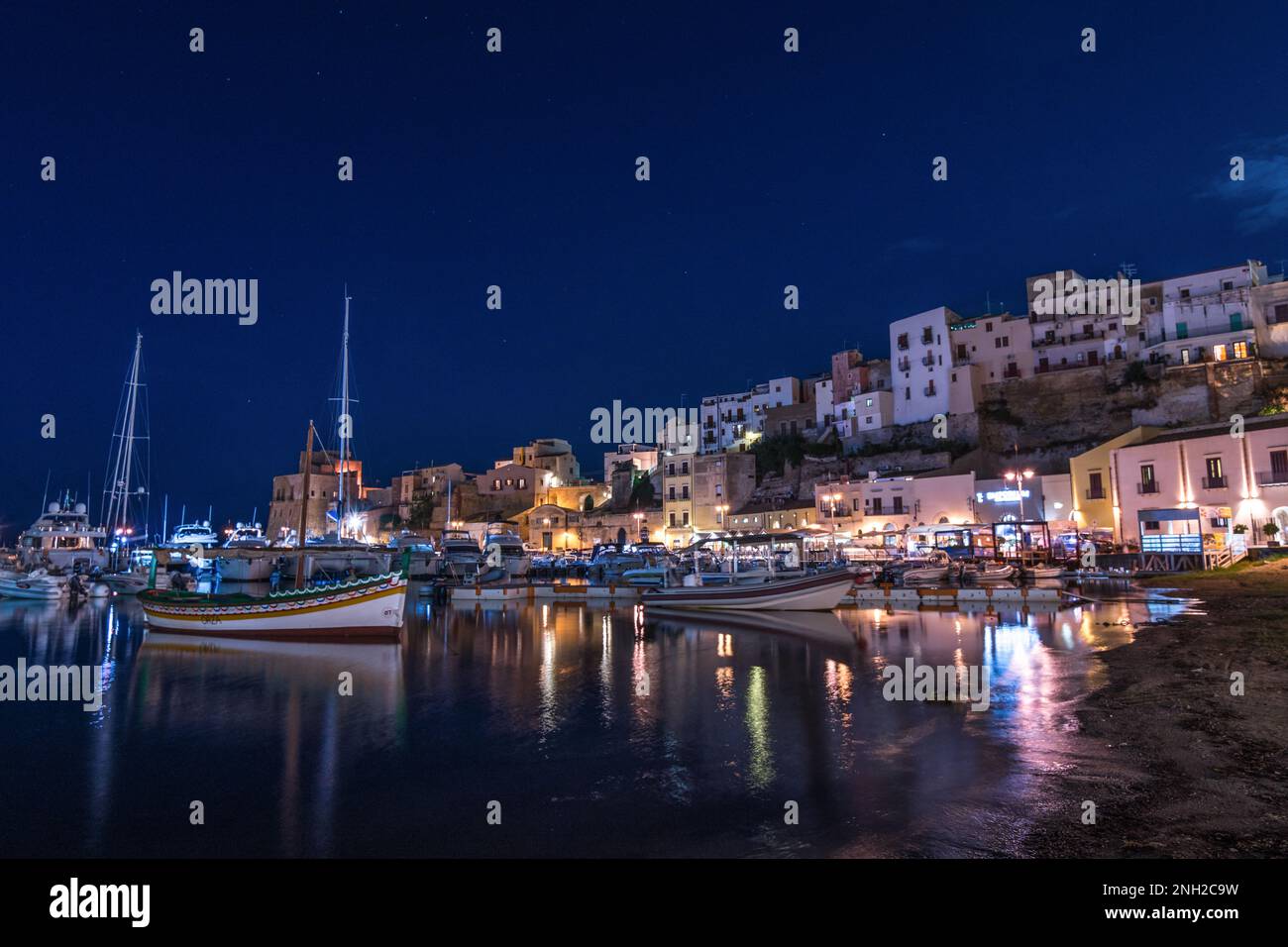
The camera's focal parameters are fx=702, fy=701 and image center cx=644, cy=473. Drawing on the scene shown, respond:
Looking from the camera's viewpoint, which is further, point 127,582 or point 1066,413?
point 1066,413

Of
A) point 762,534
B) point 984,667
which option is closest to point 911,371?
point 762,534

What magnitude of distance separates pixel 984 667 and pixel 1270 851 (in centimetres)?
842

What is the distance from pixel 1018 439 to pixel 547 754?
45.7 metres

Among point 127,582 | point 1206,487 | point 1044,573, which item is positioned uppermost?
point 1206,487

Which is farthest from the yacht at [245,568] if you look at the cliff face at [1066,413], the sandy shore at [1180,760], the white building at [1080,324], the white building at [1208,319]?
the white building at [1208,319]

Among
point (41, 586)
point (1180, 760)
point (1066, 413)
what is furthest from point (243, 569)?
point (1066, 413)

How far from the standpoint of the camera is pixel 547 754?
8570mm

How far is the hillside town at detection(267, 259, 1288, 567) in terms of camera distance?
31.9 m

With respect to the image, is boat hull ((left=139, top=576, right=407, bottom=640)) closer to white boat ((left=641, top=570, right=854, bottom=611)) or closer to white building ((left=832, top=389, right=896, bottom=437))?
white boat ((left=641, top=570, right=854, bottom=611))

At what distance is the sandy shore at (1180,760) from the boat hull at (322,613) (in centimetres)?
1711

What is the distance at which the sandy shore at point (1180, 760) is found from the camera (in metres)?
5.48

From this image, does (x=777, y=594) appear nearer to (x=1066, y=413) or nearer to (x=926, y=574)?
(x=926, y=574)
